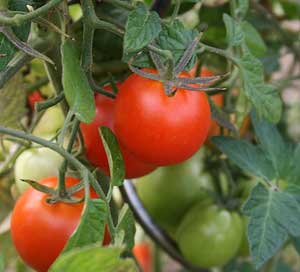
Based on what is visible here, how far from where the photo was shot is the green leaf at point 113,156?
645 millimetres

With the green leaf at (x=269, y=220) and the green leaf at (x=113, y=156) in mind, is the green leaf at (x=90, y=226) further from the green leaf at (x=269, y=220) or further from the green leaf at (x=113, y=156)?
the green leaf at (x=269, y=220)

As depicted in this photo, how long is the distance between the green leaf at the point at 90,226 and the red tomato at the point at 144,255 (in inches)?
32.0

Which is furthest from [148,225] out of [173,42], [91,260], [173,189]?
[91,260]

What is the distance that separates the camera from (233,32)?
29.0 inches

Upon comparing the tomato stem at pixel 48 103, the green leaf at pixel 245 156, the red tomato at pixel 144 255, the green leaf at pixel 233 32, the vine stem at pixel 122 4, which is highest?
the vine stem at pixel 122 4

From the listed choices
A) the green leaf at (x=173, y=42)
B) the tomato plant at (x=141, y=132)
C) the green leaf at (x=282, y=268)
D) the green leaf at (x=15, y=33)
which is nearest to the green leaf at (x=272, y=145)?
the tomato plant at (x=141, y=132)

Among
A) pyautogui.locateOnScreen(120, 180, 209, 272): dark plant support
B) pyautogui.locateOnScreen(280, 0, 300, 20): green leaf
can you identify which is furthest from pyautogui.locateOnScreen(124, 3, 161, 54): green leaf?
pyautogui.locateOnScreen(280, 0, 300, 20): green leaf

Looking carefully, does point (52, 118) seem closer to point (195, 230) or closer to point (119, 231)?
point (195, 230)

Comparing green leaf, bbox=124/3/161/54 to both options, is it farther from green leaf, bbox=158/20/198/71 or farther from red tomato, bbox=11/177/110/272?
red tomato, bbox=11/177/110/272

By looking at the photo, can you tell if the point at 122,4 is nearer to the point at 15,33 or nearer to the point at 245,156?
the point at 15,33

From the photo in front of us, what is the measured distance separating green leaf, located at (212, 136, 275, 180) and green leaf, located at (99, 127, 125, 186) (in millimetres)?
207

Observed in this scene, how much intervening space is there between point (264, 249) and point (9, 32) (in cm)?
34

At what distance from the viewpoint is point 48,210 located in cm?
70

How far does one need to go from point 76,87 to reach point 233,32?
0.21 meters
